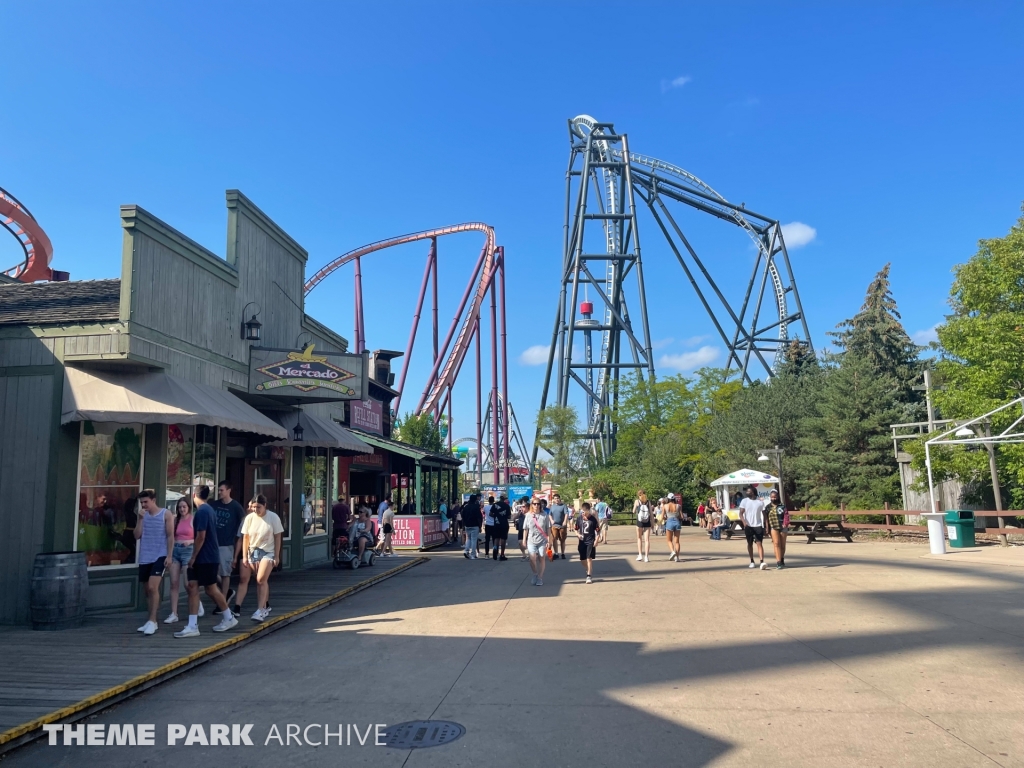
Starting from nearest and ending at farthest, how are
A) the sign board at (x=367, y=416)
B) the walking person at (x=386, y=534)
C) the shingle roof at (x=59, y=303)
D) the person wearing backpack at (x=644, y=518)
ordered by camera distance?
the shingle roof at (x=59, y=303) → the person wearing backpack at (x=644, y=518) → the walking person at (x=386, y=534) → the sign board at (x=367, y=416)

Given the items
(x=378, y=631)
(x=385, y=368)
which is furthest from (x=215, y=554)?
(x=385, y=368)

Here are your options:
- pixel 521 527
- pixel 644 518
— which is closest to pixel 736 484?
pixel 521 527

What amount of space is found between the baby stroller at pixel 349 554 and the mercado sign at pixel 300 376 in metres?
3.78

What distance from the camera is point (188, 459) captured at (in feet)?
34.1

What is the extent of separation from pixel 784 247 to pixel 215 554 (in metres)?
44.4

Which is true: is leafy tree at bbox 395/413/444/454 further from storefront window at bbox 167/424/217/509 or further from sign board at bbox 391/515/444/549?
storefront window at bbox 167/424/217/509

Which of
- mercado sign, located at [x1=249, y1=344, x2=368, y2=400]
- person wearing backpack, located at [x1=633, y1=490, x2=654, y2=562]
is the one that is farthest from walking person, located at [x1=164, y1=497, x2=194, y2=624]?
person wearing backpack, located at [x1=633, y1=490, x2=654, y2=562]

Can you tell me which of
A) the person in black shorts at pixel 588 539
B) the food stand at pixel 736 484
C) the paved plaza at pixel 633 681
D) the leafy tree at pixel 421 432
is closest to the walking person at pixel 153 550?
the paved plaza at pixel 633 681

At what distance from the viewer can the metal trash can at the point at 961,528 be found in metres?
17.7

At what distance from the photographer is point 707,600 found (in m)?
9.90

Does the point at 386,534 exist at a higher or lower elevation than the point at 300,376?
lower

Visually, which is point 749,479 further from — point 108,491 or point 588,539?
point 108,491

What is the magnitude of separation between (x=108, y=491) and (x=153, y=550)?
1.89 metres

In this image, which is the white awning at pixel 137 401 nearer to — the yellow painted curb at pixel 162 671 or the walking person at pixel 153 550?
the walking person at pixel 153 550
